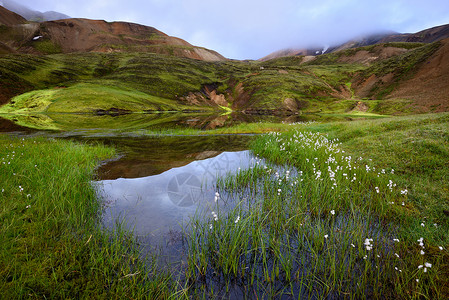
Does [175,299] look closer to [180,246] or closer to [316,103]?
[180,246]

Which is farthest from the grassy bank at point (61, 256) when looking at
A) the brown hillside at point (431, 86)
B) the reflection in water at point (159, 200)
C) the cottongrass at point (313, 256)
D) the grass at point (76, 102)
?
the grass at point (76, 102)

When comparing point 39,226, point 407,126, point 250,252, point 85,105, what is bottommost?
point 250,252

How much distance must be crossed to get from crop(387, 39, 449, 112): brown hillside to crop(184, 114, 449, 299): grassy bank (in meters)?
56.9

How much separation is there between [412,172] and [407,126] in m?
9.21

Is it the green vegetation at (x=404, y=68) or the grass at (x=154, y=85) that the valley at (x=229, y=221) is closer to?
the grass at (x=154, y=85)

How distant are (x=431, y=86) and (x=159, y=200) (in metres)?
83.1

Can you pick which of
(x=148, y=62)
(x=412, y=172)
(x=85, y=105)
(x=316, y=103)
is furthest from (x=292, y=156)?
(x=148, y=62)

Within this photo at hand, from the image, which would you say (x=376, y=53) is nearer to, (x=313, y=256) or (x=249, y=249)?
(x=313, y=256)

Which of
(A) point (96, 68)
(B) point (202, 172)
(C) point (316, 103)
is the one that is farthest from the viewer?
(A) point (96, 68)

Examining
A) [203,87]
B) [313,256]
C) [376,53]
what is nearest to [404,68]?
[203,87]

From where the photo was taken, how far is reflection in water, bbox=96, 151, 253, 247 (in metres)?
5.77

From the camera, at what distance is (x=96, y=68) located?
5079 inches

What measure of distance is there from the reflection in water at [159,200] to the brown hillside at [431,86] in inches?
2449

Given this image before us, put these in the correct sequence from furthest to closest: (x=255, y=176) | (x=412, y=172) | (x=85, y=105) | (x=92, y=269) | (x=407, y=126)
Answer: (x=85, y=105)
(x=407, y=126)
(x=255, y=176)
(x=412, y=172)
(x=92, y=269)
